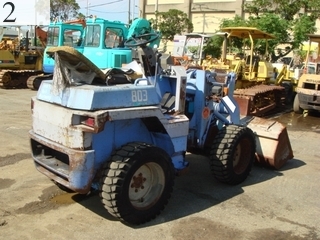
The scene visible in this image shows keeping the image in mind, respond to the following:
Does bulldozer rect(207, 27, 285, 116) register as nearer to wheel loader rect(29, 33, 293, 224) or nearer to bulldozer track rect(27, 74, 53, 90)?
wheel loader rect(29, 33, 293, 224)

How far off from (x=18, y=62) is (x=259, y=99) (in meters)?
11.1

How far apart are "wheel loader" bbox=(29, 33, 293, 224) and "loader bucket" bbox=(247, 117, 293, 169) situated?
0.88 meters

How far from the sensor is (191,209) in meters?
4.80

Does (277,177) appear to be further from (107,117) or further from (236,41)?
(236,41)

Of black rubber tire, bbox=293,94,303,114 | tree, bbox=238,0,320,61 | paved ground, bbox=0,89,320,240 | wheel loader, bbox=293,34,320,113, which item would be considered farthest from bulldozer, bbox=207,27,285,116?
paved ground, bbox=0,89,320,240

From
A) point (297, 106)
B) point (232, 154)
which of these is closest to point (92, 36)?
point (297, 106)

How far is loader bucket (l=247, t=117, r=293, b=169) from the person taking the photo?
6.30 meters

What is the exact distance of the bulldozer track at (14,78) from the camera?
56.2 ft

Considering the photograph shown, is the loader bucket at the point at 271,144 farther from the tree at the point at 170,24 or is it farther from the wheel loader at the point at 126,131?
the tree at the point at 170,24

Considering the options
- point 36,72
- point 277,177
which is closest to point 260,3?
point 36,72

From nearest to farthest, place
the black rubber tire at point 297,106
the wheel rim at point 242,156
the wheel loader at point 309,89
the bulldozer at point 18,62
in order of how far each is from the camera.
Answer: the wheel rim at point 242,156 → the wheel loader at point 309,89 → the black rubber tire at point 297,106 → the bulldozer at point 18,62

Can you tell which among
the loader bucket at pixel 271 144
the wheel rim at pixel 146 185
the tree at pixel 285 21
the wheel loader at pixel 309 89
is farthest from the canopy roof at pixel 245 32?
the wheel rim at pixel 146 185

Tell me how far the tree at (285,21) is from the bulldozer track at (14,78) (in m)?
10.9

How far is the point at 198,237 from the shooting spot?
4.13 meters
